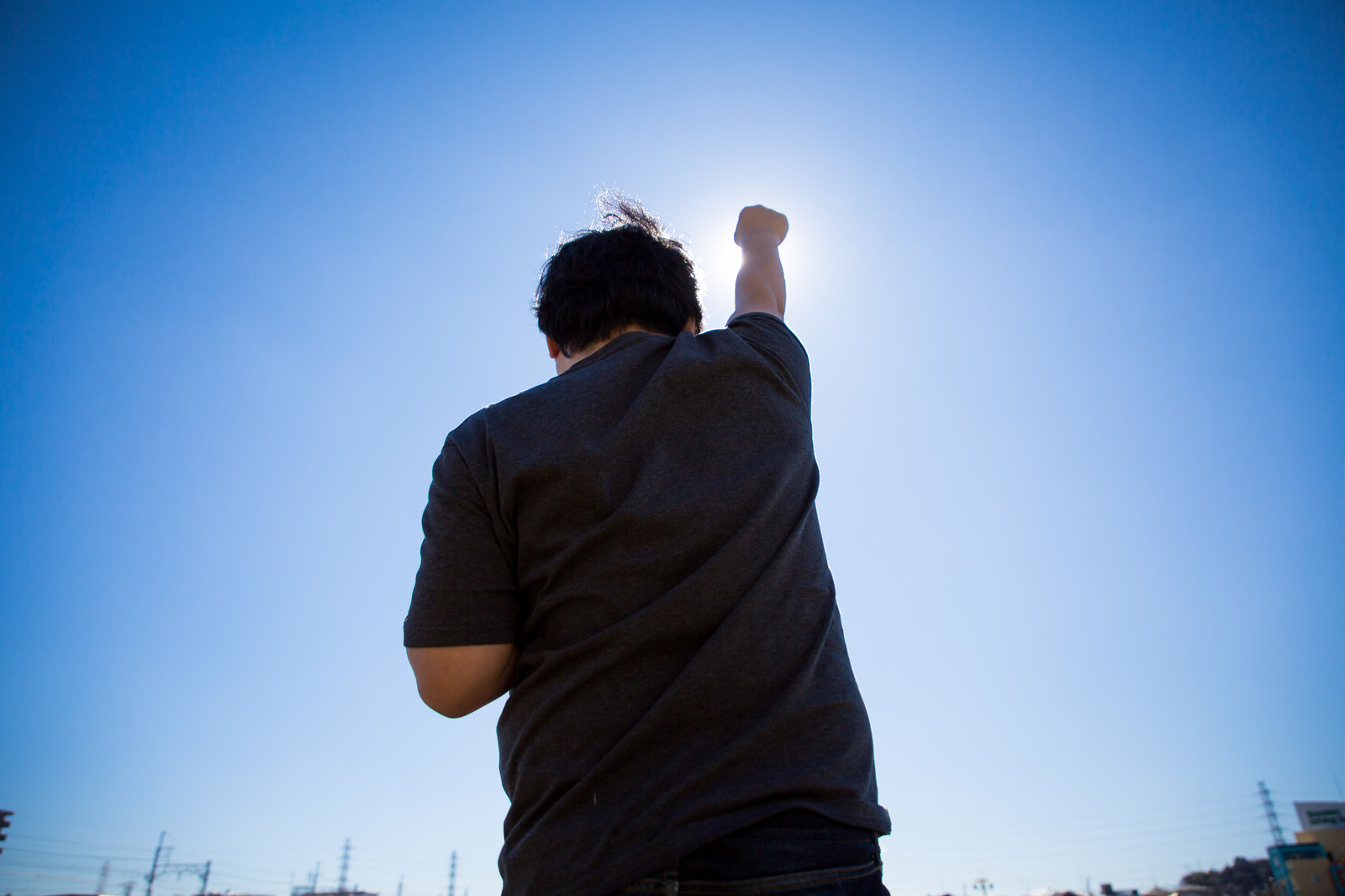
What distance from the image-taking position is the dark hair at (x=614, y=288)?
5.76ft

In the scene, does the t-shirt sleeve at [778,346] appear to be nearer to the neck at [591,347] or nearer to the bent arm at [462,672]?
the neck at [591,347]

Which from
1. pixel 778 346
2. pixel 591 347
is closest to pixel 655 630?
pixel 778 346

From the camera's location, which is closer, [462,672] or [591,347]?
[462,672]

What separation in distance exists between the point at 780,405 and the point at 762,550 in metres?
0.36

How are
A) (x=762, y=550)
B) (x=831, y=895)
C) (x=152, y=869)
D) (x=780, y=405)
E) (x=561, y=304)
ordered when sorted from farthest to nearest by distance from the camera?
(x=152, y=869), (x=561, y=304), (x=780, y=405), (x=762, y=550), (x=831, y=895)

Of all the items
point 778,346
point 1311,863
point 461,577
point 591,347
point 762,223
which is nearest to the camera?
point 461,577

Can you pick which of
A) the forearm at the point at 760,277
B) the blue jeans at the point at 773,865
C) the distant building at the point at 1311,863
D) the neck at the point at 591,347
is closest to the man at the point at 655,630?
the blue jeans at the point at 773,865

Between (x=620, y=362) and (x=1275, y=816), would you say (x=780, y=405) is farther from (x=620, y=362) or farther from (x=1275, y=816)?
(x=1275, y=816)

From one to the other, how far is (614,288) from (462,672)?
102 centimetres

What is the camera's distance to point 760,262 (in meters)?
2.01

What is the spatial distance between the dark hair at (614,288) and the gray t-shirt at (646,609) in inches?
12.2

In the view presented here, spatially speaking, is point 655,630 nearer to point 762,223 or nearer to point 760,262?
point 760,262

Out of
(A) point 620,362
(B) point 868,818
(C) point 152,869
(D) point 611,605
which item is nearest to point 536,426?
(A) point 620,362

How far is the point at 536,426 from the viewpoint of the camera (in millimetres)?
1327
